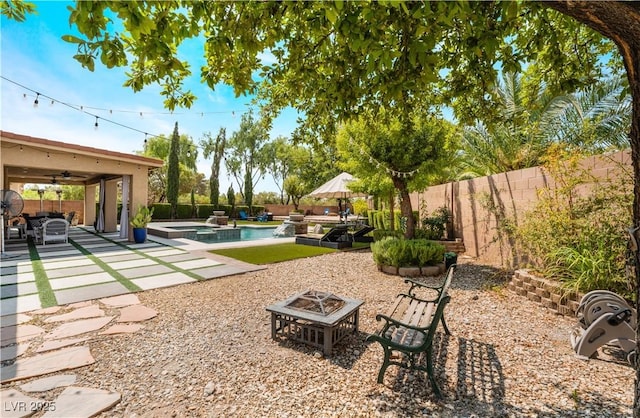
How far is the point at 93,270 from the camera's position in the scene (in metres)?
7.04

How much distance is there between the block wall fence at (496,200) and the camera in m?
4.79

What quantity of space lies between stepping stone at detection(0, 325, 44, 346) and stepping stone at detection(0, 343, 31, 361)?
0.52ft

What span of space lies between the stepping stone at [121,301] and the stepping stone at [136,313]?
203mm

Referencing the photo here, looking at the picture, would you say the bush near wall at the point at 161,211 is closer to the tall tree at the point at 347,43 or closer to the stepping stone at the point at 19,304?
the stepping stone at the point at 19,304

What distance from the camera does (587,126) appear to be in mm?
8766

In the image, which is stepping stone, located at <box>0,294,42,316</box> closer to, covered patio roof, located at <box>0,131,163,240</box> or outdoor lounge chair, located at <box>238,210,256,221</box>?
covered patio roof, located at <box>0,131,163,240</box>

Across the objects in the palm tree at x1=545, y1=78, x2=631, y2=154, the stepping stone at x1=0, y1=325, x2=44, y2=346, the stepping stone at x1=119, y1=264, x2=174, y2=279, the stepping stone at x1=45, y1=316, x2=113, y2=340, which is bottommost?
the stepping stone at x1=45, y1=316, x2=113, y2=340

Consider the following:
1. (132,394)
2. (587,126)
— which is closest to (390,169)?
(587,126)

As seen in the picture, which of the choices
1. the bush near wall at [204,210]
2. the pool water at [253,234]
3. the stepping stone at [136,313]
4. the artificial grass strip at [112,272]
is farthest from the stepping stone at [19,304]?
the bush near wall at [204,210]

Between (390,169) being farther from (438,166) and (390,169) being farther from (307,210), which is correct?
(307,210)

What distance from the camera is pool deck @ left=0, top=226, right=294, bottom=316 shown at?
512 centimetres

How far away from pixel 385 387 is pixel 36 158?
1339 cm

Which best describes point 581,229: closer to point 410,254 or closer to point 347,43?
point 410,254

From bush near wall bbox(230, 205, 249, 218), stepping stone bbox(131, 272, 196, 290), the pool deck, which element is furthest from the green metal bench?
bush near wall bbox(230, 205, 249, 218)
